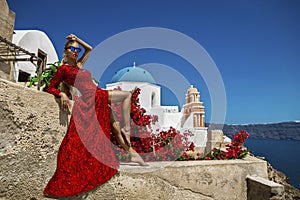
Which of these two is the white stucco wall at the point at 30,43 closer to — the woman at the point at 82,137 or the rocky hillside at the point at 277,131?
the woman at the point at 82,137

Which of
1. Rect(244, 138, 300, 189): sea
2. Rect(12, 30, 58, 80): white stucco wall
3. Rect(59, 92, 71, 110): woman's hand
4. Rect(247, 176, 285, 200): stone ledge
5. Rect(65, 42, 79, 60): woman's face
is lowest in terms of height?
Rect(244, 138, 300, 189): sea

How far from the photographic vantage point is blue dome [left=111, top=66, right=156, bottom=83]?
1673 centimetres

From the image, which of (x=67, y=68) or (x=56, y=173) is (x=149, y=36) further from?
(x=56, y=173)

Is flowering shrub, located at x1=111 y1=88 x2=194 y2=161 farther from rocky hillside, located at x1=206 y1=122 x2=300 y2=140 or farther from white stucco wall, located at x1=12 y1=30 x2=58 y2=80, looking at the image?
rocky hillside, located at x1=206 y1=122 x2=300 y2=140

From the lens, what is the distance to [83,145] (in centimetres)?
168

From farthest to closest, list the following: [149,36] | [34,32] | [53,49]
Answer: [53,49], [34,32], [149,36]

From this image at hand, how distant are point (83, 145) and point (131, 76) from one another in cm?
1537

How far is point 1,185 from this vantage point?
4.74ft

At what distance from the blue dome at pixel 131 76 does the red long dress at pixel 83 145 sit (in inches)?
586

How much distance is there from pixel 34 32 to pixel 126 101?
36.0 ft

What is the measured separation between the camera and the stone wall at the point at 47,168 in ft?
4.89

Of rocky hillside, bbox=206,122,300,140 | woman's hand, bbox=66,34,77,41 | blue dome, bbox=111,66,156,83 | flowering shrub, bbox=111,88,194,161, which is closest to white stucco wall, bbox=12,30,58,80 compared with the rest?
blue dome, bbox=111,66,156,83

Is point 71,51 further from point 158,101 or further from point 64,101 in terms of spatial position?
point 158,101

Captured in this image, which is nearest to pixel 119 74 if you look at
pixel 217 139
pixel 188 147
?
pixel 217 139
